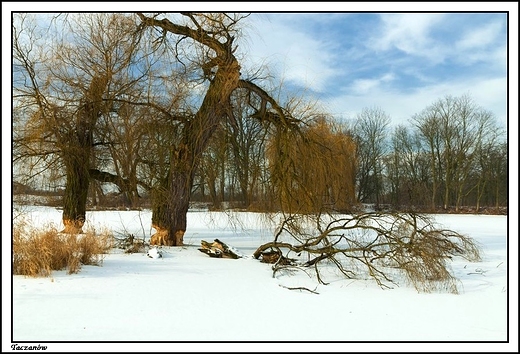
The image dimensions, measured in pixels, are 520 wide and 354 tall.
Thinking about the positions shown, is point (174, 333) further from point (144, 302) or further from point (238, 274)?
point (238, 274)

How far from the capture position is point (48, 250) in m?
5.74

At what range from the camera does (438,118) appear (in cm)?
3127

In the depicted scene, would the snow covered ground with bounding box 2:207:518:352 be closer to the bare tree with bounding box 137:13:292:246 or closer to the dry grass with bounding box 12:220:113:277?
the dry grass with bounding box 12:220:113:277

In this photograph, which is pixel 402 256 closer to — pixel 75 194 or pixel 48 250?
pixel 48 250

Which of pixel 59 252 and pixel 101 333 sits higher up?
pixel 59 252

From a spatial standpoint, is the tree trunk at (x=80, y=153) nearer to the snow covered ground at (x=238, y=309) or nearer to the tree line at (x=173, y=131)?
the tree line at (x=173, y=131)

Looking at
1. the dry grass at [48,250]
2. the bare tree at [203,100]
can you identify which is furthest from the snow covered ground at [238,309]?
the bare tree at [203,100]

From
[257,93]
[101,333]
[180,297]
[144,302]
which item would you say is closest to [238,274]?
[180,297]

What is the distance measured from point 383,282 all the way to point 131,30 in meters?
7.07

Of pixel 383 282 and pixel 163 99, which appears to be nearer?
pixel 383 282

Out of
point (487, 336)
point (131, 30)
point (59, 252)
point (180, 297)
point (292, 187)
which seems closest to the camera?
point (487, 336)

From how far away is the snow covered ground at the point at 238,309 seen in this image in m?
4.05

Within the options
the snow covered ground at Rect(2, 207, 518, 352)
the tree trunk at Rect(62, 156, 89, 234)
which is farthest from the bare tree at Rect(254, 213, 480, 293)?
the tree trunk at Rect(62, 156, 89, 234)

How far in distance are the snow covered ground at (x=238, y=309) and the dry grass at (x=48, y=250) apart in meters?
0.17
